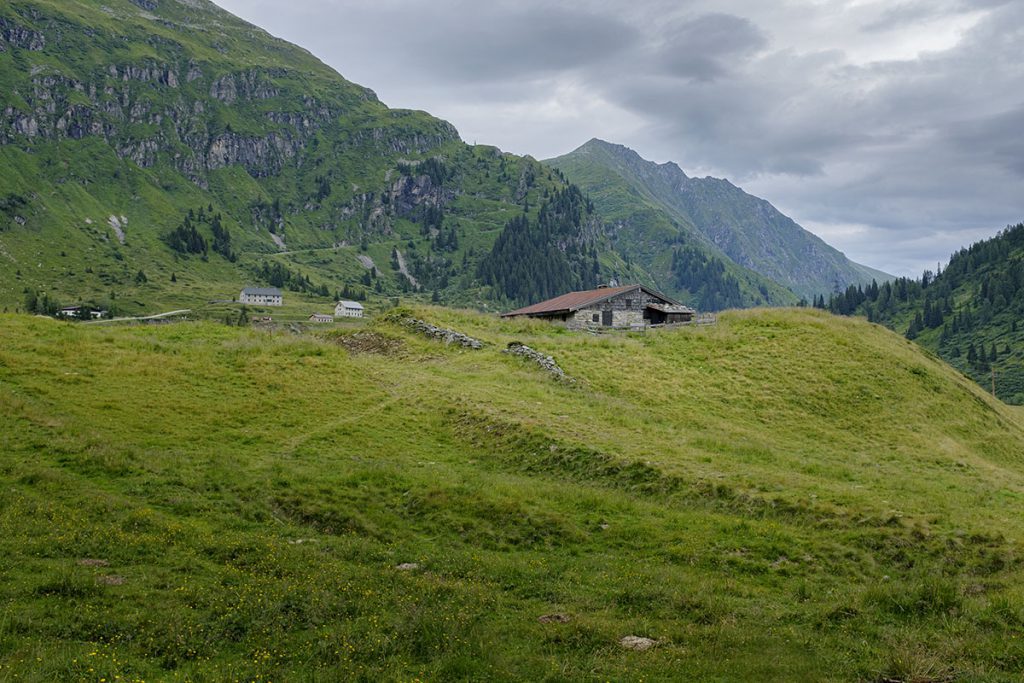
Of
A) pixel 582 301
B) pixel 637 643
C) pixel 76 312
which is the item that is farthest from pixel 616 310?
pixel 76 312

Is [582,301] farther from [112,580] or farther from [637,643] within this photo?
[112,580]

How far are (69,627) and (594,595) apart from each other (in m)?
10.5

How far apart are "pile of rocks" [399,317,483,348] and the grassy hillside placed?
9.74 metres

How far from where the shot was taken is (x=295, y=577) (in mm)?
13883

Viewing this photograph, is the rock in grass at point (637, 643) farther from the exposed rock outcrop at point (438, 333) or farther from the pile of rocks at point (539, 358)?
the exposed rock outcrop at point (438, 333)

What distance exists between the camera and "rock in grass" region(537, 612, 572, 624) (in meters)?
12.5

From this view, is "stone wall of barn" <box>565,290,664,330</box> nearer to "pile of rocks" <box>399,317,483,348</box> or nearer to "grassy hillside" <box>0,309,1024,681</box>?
"pile of rocks" <box>399,317,483,348</box>

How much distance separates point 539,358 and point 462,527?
2557 cm

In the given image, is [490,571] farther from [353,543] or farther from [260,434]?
[260,434]

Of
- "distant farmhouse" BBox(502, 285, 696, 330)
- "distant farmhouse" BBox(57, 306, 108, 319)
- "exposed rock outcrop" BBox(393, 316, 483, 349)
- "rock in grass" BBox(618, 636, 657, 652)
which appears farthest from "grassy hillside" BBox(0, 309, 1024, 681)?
"distant farmhouse" BBox(57, 306, 108, 319)

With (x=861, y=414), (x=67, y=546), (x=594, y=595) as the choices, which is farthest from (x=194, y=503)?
(x=861, y=414)

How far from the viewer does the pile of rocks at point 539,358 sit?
1617 inches

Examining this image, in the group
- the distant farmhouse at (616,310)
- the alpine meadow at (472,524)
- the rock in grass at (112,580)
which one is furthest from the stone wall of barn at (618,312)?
the rock in grass at (112,580)

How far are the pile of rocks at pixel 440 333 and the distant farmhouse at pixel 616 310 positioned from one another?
61.1ft
